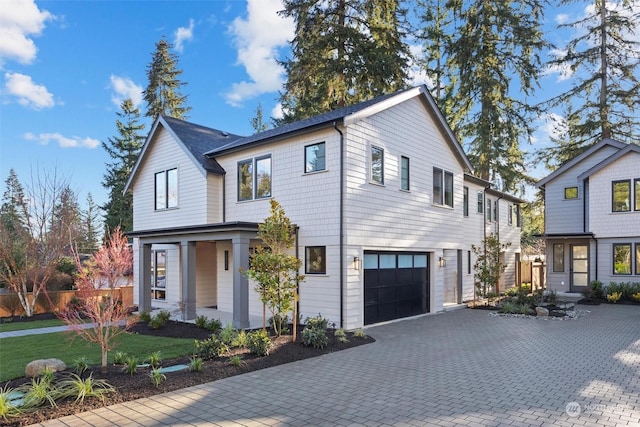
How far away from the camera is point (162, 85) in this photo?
116 feet

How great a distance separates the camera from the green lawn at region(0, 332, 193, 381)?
8258mm

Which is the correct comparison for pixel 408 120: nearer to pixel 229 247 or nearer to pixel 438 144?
pixel 438 144

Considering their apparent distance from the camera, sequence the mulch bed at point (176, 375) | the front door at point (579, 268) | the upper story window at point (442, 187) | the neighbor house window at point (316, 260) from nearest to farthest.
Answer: the mulch bed at point (176, 375)
the neighbor house window at point (316, 260)
the upper story window at point (442, 187)
the front door at point (579, 268)

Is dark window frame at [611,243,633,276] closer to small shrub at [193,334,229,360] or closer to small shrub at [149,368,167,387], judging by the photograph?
small shrub at [193,334,229,360]

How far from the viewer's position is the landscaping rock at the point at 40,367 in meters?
7.08

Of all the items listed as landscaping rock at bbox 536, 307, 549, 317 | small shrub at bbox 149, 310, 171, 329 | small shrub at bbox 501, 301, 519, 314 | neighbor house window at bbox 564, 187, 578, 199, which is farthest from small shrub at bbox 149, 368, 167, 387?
neighbor house window at bbox 564, 187, 578, 199

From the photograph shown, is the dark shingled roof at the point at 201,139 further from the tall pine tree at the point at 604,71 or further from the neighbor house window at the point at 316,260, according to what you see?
the tall pine tree at the point at 604,71

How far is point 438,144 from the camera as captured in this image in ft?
54.2

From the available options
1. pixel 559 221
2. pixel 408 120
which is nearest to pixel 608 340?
pixel 408 120

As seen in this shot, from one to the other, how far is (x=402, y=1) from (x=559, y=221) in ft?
47.8

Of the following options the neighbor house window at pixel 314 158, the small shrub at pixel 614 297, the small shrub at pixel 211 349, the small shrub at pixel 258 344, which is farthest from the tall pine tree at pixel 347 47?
the small shrub at pixel 211 349

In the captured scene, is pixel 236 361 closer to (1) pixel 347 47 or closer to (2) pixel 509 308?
(2) pixel 509 308

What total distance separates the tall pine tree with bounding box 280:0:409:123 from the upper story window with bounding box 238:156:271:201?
10.4m

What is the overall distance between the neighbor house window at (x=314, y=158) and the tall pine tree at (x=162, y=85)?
25835 mm
